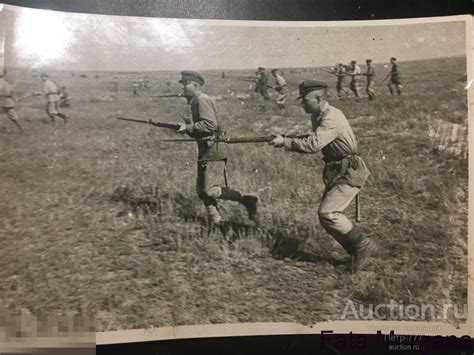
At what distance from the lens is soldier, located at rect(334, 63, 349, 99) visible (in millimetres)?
1039

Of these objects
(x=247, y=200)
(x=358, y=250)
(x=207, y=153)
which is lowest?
(x=358, y=250)

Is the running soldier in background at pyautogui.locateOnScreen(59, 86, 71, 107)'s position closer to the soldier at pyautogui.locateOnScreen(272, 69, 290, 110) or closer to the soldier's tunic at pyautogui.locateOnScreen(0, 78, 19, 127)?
the soldier's tunic at pyautogui.locateOnScreen(0, 78, 19, 127)

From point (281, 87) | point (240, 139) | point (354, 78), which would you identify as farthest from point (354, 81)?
point (240, 139)

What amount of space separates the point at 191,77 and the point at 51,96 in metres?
0.31

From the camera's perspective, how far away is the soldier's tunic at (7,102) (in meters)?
0.97

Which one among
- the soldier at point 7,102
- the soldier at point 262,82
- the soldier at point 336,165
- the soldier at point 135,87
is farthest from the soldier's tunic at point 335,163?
the soldier at point 7,102

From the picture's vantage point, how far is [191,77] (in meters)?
1.02

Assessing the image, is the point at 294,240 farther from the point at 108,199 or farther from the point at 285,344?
the point at 108,199

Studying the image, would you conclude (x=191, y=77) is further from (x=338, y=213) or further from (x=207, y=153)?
(x=338, y=213)

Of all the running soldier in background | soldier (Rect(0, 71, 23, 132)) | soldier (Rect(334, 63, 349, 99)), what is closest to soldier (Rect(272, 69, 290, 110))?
soldier (Rect(334, 63, 349, 99))

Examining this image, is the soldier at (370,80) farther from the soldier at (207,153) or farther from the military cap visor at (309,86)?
the soldier at (207,153)

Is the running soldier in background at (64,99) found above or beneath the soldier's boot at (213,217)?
above

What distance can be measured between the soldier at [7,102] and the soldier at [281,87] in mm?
573

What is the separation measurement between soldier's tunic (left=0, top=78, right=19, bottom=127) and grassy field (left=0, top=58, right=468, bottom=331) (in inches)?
0.7
